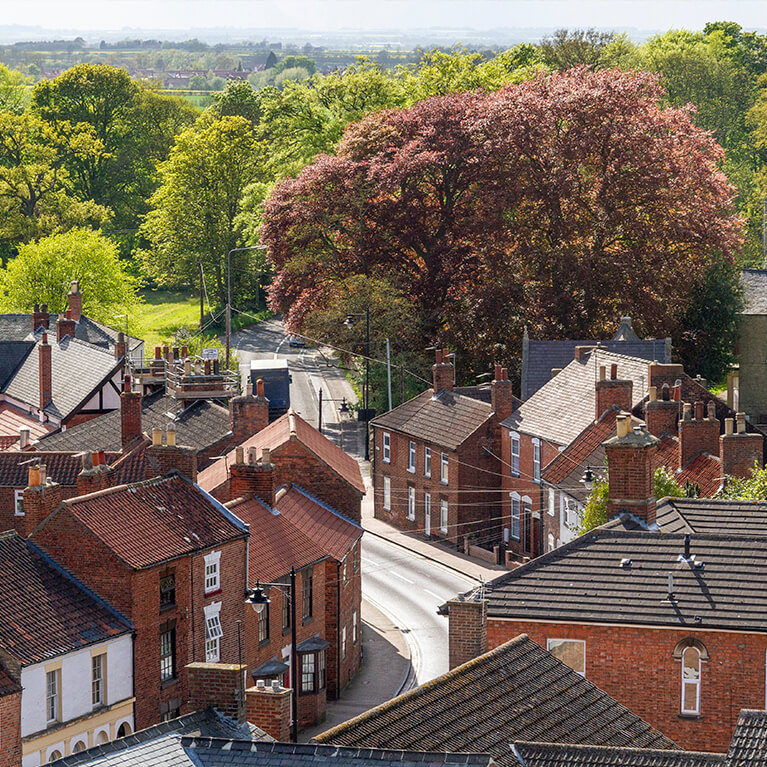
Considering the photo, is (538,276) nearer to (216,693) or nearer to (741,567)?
(741,567)

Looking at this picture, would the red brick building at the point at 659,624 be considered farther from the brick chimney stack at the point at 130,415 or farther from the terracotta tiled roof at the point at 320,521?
the brick chimney stack at the point at 130,415

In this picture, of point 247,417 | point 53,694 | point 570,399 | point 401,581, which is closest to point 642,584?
point 53,694

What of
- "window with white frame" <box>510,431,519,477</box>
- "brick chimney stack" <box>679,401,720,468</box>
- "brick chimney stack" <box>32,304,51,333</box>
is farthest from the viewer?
"brick chimney stack" <box>32,304,51,333</box>

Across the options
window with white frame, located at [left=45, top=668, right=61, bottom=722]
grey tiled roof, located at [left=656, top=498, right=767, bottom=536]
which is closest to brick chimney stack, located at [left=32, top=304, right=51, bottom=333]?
window with white frame, located at [left=45, top=668, right=61, bottom=722]

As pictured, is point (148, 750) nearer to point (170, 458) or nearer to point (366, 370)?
point (170, 458)

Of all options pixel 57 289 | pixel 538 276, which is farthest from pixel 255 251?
pixel 538 276

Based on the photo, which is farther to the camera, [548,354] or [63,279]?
[63,279]

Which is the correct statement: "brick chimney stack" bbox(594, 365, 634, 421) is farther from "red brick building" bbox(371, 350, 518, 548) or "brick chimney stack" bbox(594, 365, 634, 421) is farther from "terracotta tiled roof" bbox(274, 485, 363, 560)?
"terracotta tiled roof" bbox(274, 485, 363, 560)
